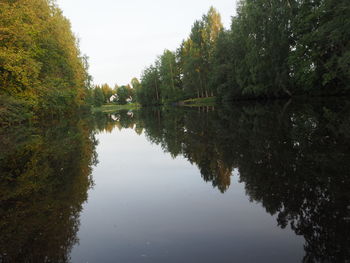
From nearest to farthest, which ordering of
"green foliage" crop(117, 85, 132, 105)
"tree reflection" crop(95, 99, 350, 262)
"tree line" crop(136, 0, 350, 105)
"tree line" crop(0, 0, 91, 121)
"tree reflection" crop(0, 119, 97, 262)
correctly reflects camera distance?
1. "tree reflection" crop(95, 99, 350, 262)
2. "tree reflection" crop(0, 119, 97, 262)
3. "tree line" crop(0, 0, 91, 121)
4. "tree line" crop(136, 0, 350, 105)
5. "green foliage" crop(117, 85, 132, 105)

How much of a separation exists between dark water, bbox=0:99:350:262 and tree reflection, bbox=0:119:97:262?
0.08 feet

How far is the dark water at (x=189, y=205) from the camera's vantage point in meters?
3.47

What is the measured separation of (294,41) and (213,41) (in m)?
24.0

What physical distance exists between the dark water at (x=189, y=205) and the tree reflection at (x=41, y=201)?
2cm

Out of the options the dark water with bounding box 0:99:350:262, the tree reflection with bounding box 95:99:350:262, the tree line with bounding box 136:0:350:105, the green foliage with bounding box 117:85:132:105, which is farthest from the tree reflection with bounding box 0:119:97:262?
the green foliage with bounding box 117:85:132:105

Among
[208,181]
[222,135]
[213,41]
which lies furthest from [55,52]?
[213,41]

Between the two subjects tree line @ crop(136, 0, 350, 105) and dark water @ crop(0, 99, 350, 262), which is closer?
dark water @ crop(0, 99, 350, 262)

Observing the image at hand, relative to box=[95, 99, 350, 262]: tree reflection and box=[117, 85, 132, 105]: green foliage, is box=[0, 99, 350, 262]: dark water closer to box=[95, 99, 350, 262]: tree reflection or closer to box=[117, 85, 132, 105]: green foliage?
box=[95, 99, 350, 262]: tree reflection

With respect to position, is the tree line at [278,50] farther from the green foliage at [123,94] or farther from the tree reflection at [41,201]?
the green foliage at [123,94]

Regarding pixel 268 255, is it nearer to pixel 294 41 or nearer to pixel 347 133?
pixel 347 133

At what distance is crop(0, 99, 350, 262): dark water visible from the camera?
137 inches

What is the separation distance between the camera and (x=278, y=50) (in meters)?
33.1

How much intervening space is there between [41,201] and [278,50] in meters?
33.1

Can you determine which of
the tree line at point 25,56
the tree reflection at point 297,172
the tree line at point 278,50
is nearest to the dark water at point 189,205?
the tree reflection at point 297,172
